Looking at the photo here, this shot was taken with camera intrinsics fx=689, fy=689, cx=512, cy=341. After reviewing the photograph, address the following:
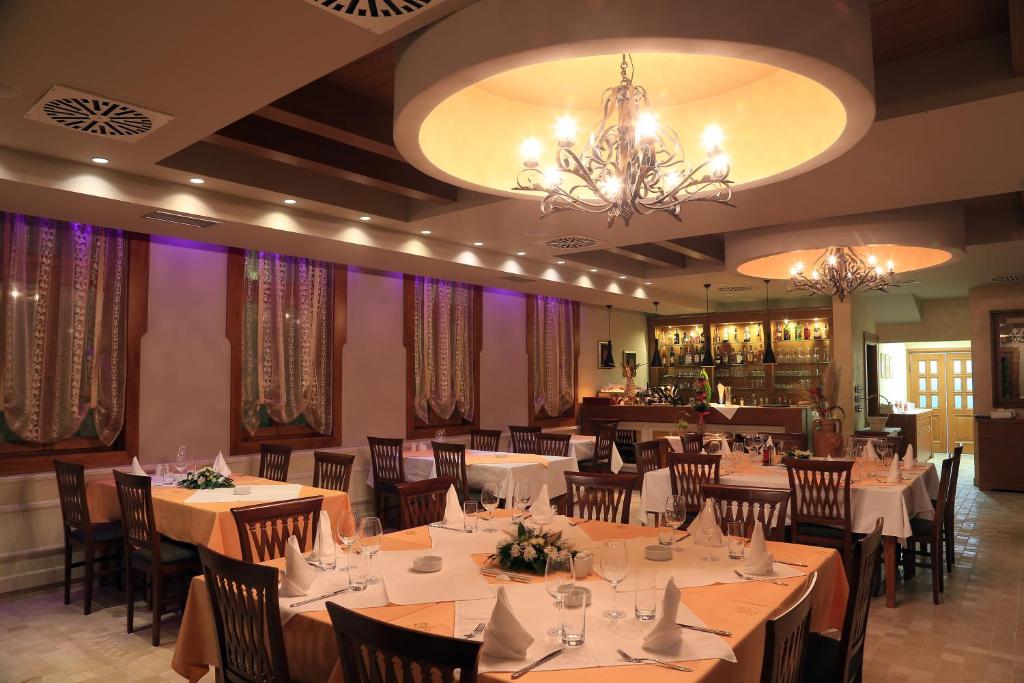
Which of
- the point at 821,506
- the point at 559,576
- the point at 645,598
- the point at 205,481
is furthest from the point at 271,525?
the point at 821,506

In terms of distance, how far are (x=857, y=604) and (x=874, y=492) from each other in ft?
9.20

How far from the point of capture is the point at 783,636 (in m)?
1.59

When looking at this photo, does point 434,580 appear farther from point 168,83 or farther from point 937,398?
point 937,398

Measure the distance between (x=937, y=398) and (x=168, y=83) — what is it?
16195 mm

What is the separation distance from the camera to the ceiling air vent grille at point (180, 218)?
193 inches

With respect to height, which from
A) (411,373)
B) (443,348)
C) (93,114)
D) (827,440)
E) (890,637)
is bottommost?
(890,637)

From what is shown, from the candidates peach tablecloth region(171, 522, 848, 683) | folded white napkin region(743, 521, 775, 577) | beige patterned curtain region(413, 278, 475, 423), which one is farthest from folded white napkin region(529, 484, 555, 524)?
beige patterned curtain region(413, 278, 475, 423)

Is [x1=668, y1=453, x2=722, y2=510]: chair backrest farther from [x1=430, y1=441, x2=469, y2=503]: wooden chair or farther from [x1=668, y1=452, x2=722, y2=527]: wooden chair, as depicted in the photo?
[x1=430, y1=441, x2=469, y2=503]: wooden chair

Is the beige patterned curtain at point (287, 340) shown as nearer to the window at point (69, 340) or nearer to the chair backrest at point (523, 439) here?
the window at point (69, 340)

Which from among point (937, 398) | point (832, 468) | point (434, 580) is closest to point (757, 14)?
point (434, 580)

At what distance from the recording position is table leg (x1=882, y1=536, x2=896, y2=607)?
183 inches

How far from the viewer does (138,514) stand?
14.0 feet

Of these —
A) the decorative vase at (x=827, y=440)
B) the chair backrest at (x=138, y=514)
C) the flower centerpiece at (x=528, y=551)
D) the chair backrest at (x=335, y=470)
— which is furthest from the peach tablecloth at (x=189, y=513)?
the decorative vase at (x=827, y=440)

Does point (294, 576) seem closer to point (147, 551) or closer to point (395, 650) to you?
point (395, 650)
